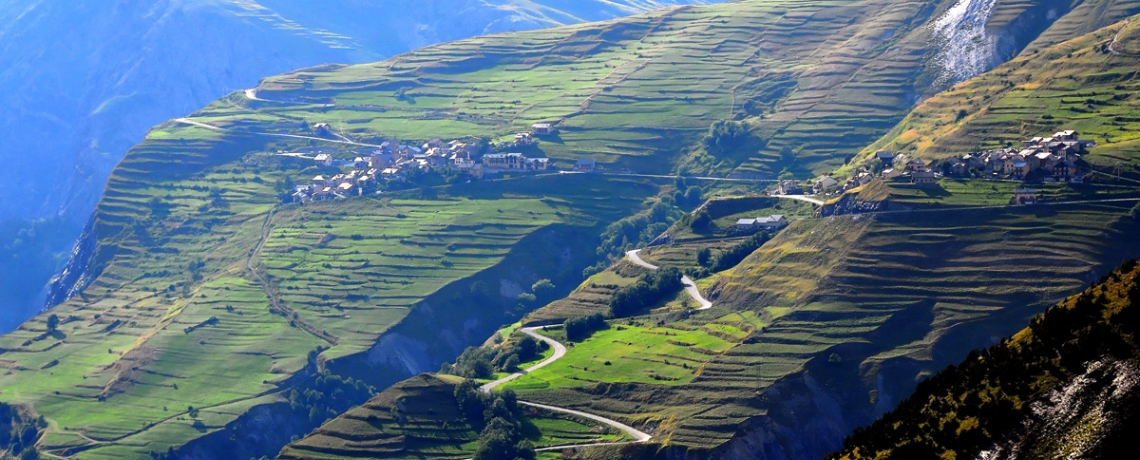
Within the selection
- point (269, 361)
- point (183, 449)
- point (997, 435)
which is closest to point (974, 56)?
point (269, 361)

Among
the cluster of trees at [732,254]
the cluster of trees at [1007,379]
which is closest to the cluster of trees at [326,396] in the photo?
the cluster of trees at [732,254]

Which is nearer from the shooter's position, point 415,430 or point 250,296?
point 415,430

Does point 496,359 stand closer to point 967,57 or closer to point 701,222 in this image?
point 701,222

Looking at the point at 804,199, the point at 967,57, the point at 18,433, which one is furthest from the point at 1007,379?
the point at 967,57

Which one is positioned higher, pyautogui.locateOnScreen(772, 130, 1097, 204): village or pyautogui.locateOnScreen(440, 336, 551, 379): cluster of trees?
pyautogui.locateOnScreen(772, 130, 1097, 204): village

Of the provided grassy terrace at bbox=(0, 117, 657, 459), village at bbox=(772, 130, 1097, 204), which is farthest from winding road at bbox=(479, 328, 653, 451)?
village at bbox=(772, 130, 1097, 204)

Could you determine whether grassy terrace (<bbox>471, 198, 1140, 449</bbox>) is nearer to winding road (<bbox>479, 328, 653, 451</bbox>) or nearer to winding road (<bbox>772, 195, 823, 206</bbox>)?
winding road (<bbox>479, 328, 653, 451</bbox>)

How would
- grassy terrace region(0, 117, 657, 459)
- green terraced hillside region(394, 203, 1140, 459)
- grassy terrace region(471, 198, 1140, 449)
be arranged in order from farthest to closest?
grassy terrace region(0, 117, 657, 459) < grassy terrace region(471, 198, 1140, 449) < green terraced hillside region(394, 203, 1140, 459)
